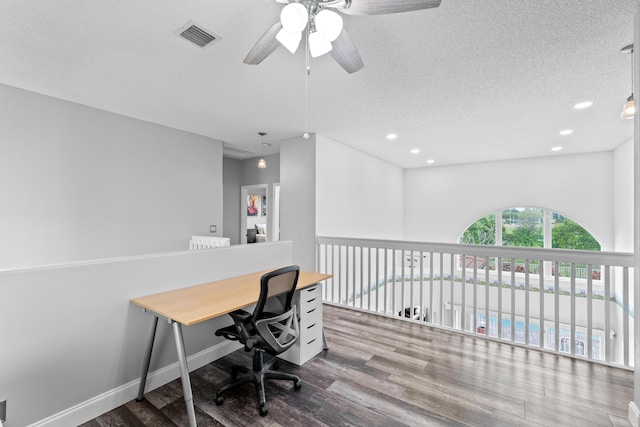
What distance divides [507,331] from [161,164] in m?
7.64

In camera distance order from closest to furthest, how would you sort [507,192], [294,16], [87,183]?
1. [294,16]
2. [87,183]
3. [507,192]

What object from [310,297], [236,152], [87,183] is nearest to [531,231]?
[310,297]

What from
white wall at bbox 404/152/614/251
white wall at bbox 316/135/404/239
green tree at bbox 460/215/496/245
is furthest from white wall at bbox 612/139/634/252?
white wall at bbox 316/135/404/239

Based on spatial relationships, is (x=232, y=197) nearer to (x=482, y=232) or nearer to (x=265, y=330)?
(x=265, y=330)

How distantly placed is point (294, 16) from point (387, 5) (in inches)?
18.8

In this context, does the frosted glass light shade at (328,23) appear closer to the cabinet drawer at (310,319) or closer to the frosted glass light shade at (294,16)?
the frosted glass light shade at (294,16)

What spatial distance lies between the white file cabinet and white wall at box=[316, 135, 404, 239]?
1.90 m

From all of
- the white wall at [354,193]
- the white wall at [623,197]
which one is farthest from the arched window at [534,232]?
the white wall at [354,193]

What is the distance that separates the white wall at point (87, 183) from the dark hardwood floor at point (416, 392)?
229 cm

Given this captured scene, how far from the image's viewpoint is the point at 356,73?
2.57 metres

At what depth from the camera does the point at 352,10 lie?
4.83 ft

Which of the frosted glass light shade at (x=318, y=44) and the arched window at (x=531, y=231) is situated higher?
the frosted glass light shade at (x=318, y=44)

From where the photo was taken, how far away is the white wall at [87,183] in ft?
9.48

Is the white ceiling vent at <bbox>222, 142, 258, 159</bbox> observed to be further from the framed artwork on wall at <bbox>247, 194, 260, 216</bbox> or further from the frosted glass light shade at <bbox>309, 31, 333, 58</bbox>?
the frosted glass light shade at <bbox>309, 31, 333, 58</bbox>
